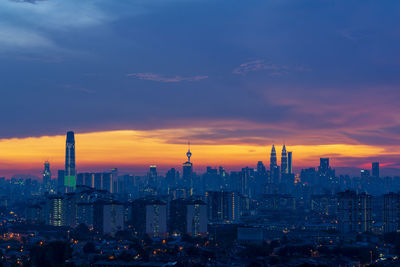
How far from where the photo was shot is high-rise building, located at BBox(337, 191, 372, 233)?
258 ft

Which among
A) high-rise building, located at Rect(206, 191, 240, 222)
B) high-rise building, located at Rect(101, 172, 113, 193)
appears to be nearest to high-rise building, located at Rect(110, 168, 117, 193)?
high-rise building, located at Rect(101, 172, 113, 193)

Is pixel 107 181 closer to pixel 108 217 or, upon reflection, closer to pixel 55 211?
pixel 55 211

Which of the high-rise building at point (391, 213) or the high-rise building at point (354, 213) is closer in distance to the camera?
the high-rise building at point (354, 213)

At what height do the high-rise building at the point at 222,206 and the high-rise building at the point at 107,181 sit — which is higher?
the high-rise building at the point at 107,181

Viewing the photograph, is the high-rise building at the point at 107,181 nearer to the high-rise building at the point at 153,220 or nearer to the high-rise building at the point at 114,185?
the high-rise building at the point at 114,185

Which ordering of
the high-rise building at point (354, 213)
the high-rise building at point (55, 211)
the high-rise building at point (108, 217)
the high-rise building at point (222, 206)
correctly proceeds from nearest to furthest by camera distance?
1. the high-rise building at point (108, 217)
2. the high-rise building at point (354, 213)
3. the high-rise building at point (55, 211)
4. the high-rise building at point (222, 206)

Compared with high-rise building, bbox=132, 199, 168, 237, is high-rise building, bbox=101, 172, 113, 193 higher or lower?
higher

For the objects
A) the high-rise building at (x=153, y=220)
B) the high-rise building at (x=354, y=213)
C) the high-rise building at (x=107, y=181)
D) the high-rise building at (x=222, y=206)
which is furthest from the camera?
the high-rise building at (x=107, y=181)

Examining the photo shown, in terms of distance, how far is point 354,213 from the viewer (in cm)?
7925

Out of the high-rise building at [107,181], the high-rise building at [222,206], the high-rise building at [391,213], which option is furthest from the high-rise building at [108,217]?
the high-rise building at [107,181]

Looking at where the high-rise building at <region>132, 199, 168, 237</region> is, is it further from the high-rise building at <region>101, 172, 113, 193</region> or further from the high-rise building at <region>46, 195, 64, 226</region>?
the high-rise building at <region>101, 172, 113, 193</region>

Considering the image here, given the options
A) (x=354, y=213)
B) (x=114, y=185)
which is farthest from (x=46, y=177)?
(x=354, y=213)

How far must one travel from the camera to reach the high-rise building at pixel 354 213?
78.7 m

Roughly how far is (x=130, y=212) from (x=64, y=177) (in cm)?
11090
